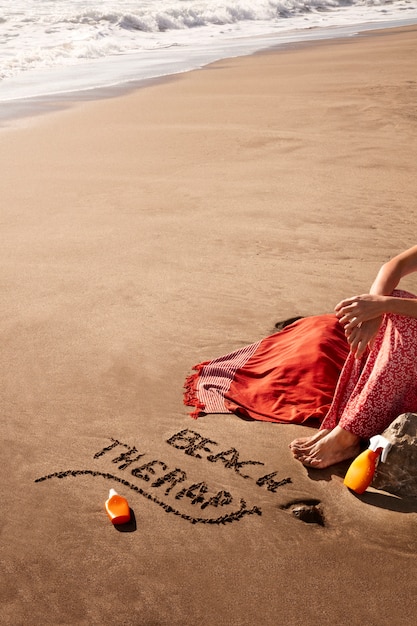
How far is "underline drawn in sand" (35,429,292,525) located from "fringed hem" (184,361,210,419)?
0.70ft

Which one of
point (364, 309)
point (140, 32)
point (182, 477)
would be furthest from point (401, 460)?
point (140, 32)

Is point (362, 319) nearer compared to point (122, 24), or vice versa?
point (362, 319)

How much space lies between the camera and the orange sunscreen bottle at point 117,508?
3232 millimetres

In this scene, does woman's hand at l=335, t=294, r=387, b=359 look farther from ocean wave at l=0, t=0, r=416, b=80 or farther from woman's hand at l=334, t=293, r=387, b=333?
ocean wave at l=0, t=0, r=416, b=80

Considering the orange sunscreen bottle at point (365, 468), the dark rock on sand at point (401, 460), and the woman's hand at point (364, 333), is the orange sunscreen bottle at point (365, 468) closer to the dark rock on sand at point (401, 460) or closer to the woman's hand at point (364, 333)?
the dark rock on sand at point (401, 460)

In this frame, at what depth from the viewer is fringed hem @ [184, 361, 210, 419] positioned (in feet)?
13.5

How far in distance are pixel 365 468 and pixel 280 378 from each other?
0.95 meters

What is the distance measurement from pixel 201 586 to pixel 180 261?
3.57 metres

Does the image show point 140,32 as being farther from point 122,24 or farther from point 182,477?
point 182,477

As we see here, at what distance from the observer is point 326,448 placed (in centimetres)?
362

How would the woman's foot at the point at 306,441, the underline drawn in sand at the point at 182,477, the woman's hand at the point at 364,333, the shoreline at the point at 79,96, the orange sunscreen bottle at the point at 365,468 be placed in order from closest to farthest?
1. the underline drawn in sand at the point at 182,477
2. the orange sunscreen bottle at the point at 365,468
3. the woman's hand at the point at 364,333
4. the woman's foot at the point at 306,441
5. the shoreline at the point at 79,96

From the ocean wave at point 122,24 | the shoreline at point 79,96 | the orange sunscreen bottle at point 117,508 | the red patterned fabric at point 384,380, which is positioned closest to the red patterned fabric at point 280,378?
the red patterned fabric at point 384,380

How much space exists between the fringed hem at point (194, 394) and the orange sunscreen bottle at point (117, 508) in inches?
33.3

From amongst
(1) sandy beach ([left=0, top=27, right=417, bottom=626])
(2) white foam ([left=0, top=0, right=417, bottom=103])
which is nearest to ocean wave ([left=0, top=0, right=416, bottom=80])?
(2) white foam ([left=0, top=0, right=417, bottom=103])
